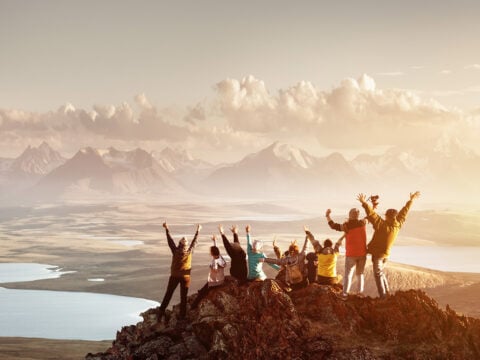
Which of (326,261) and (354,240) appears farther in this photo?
(326,261)

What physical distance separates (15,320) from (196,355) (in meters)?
201

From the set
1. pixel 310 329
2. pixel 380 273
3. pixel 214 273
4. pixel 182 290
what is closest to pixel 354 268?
pixel 380 273

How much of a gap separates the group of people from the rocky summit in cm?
57

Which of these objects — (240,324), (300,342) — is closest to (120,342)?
(240,324)

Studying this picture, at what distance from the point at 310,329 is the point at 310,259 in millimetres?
3528

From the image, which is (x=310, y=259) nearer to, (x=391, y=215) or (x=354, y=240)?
(x=354, y=240)

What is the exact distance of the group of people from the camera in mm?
19422

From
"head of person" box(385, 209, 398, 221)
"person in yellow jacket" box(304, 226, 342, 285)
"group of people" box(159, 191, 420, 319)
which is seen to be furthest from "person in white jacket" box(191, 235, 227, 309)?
"head of person" box(385, 209, 398, 221)

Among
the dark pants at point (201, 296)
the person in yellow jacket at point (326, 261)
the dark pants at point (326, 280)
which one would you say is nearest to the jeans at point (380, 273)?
the person in yellow jacket at point (326, 261)

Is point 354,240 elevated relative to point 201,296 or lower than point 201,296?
elevated

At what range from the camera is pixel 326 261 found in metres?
21.1

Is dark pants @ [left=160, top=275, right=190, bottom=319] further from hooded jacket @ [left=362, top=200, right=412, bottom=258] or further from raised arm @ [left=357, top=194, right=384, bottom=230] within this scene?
raised arm @ [left=357, top=194, right=384, bottom=230]

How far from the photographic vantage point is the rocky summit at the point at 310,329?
17.6 m

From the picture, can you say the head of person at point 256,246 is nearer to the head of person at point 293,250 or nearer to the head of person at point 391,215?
the head of person at point 293,250
